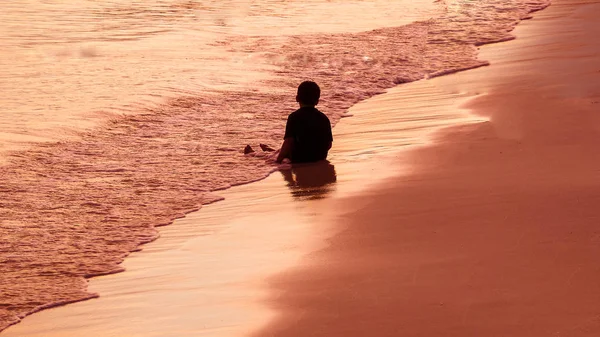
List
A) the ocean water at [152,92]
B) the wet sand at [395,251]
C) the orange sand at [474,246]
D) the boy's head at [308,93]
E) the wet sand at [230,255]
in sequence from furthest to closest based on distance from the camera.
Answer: the boy's head at [308,93], the ocean water at [152,92], the wet sand at [230,255], the wet sand at [395,251], the orange sand at [474,246]

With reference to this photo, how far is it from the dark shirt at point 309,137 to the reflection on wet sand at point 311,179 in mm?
73

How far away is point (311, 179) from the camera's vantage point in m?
8.31

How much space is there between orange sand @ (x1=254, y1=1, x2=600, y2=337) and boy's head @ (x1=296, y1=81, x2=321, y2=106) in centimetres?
109

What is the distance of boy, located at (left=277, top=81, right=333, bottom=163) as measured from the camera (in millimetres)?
8828

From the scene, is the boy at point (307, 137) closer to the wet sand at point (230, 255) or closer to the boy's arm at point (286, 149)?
the boy's arm at point (286, 149)

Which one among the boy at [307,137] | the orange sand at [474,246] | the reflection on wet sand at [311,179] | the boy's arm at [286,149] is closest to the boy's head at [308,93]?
the boy at [307,137]

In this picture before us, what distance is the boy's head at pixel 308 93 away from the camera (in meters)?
9.07

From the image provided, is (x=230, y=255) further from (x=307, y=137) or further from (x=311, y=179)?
(x=307, y=137)

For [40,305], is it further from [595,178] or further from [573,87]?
[573,87]

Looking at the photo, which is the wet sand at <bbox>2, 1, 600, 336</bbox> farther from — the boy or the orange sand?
the boy

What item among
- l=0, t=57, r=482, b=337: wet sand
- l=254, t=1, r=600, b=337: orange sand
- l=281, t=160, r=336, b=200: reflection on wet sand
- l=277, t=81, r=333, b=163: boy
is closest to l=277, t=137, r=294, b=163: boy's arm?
l=277, t=81, r=333, b=163: boy

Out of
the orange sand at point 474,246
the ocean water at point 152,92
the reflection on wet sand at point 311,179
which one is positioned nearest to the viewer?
the orange sand at point 474,246

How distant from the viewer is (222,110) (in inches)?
452

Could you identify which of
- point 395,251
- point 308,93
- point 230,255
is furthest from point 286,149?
point 395,251
